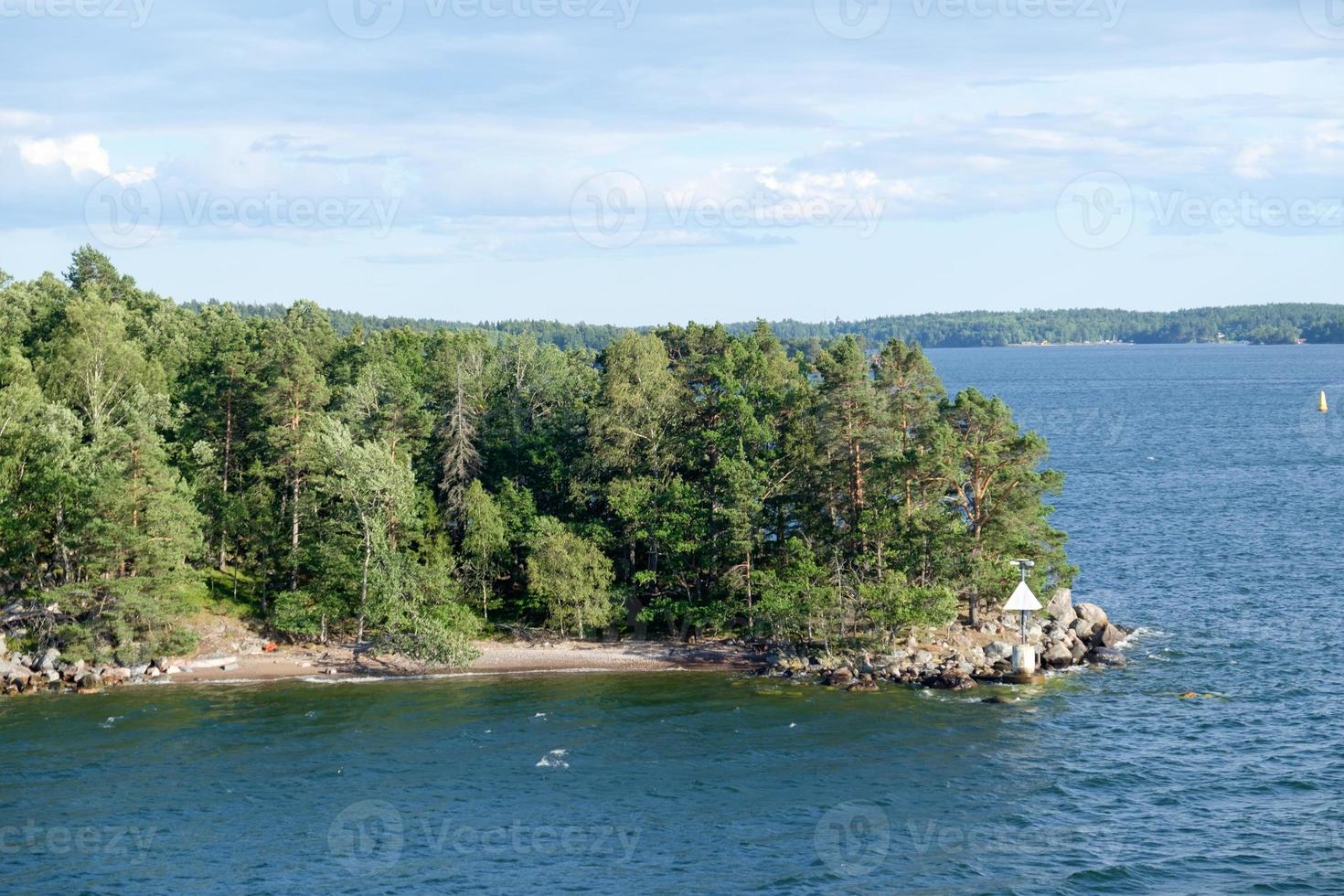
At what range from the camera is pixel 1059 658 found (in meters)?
71.3

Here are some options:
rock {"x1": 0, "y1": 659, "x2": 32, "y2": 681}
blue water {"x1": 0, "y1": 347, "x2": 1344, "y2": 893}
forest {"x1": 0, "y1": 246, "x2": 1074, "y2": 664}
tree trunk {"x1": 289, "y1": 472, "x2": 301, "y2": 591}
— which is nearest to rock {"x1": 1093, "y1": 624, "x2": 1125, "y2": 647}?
blue water {"x1": 0, "y1": 347, "x2": 1344, "y2": 893}

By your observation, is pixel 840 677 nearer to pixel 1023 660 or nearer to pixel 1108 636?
pixel 1023 660

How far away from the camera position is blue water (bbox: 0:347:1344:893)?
1779 inches

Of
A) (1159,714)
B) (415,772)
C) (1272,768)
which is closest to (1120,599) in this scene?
(1159,714)

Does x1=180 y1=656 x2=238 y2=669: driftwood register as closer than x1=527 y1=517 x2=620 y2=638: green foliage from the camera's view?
Yes

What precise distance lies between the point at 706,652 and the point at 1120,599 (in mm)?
29266

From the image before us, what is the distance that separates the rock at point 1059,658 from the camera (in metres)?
71.2

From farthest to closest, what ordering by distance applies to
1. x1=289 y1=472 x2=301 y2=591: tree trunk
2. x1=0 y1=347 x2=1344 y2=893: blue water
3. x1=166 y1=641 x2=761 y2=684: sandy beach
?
x1=289 y1=472 x2=301 y2=591: tree trunk, x1=166 y1=641 x2=761 y2=684: sandy beach, x1=0 y1=347 x2=1344 y2=893: blue water

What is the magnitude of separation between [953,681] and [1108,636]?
11723 mm

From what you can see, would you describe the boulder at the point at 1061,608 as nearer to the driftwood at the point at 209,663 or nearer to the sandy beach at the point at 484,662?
the sandy beach at the point at 484,662

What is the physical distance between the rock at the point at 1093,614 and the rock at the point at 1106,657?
3009mm

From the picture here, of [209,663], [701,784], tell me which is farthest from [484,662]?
[701,784]

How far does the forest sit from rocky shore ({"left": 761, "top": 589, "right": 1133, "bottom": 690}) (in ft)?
5.59

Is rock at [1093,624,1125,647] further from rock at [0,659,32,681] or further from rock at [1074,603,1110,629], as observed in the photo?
rock at [0,659,32,681]
